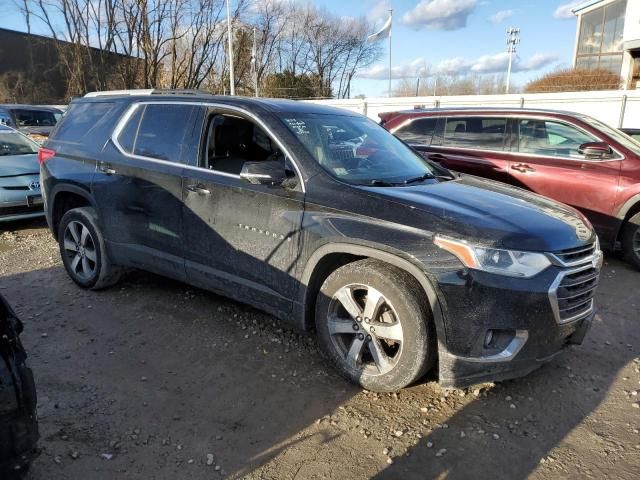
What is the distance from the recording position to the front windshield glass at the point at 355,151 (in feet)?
11.6

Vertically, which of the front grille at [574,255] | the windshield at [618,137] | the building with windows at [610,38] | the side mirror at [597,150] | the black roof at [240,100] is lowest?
the front grille at [574,255]

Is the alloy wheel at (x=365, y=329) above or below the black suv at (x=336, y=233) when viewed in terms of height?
below

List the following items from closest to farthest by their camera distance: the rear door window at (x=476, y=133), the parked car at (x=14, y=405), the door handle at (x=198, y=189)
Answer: the parked car at (x=14, y=405)
the door handle at (x=198, y=189)
the rear door window at (x=476, y=133)

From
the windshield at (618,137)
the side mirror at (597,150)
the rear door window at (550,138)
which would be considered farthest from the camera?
the rear door window at (550,138)

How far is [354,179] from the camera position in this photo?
3.43 meters

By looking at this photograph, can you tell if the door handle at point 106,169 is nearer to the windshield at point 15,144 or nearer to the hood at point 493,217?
the hood at point 493,217

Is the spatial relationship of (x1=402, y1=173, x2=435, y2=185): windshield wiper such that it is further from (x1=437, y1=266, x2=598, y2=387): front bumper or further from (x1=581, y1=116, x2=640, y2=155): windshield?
(x1=581, y1=116, x2=640, y2=155): windshield

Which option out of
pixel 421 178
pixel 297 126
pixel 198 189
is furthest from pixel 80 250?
pixel 421 178

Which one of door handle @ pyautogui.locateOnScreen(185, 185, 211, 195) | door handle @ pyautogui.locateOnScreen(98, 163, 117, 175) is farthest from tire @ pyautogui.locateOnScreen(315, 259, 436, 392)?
door handle @ pyautogui.locateOnScreen(98, 163, 117, 175)

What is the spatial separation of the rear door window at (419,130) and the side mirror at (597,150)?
2.09 meters

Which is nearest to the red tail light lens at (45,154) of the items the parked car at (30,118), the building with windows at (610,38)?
the parked car at (30,118)

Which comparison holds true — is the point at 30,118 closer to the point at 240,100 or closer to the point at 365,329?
the point at 240,100

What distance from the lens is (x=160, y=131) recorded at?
13.8 feet

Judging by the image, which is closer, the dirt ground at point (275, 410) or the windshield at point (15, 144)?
the dirt ground at point (275, 410)
